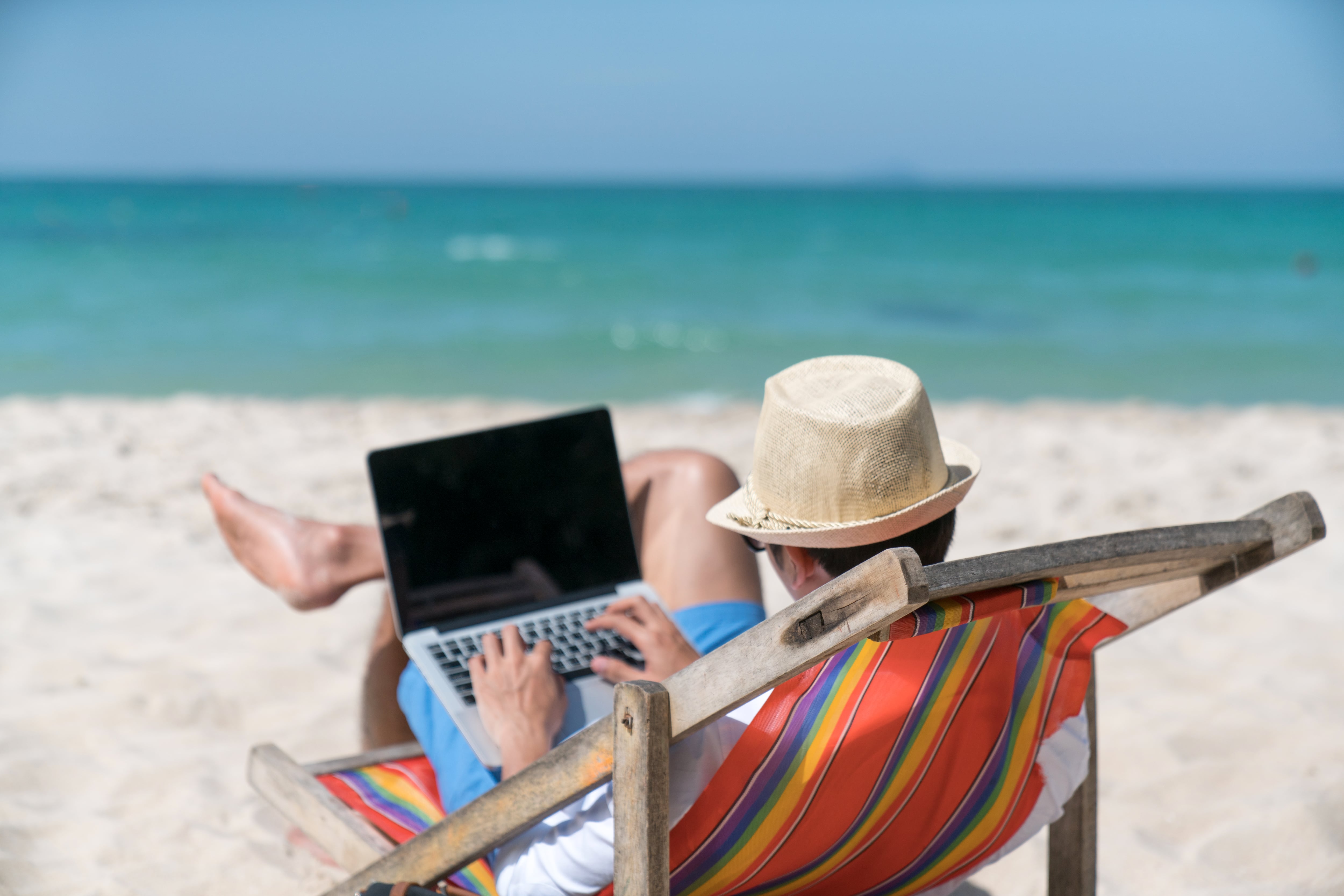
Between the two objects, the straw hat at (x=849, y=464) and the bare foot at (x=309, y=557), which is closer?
the straw hat at (x=849, y=464)

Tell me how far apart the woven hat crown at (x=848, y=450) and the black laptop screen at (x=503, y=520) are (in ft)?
2.62

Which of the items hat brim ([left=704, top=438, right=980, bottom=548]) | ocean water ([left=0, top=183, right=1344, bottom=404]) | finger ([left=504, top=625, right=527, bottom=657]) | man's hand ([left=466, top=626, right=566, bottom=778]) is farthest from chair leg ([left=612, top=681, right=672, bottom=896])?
ocean water ([left=0, top=183, right=1344, bottom=404])

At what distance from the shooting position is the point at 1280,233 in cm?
3066

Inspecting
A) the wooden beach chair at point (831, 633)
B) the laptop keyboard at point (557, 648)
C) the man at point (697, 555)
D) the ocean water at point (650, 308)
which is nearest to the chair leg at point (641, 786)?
the wooden beach chair at point (831, 633)

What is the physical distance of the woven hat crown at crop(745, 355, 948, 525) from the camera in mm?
1361

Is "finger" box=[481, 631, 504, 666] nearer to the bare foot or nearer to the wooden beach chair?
the wooden beach chair

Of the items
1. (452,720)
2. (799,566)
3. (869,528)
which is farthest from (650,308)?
(869,528)

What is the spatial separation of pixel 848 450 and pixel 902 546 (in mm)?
151

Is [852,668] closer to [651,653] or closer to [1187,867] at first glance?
[651,653]

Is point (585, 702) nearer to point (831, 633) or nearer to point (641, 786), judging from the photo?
point (641, 786)

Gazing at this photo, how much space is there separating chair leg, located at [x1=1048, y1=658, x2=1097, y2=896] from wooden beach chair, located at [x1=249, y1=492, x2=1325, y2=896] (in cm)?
10

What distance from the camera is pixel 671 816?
4.59 ft

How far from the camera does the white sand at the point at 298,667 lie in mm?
2266

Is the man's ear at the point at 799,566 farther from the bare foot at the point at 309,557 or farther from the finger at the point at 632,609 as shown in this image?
the bare foot at the point at 309,557
